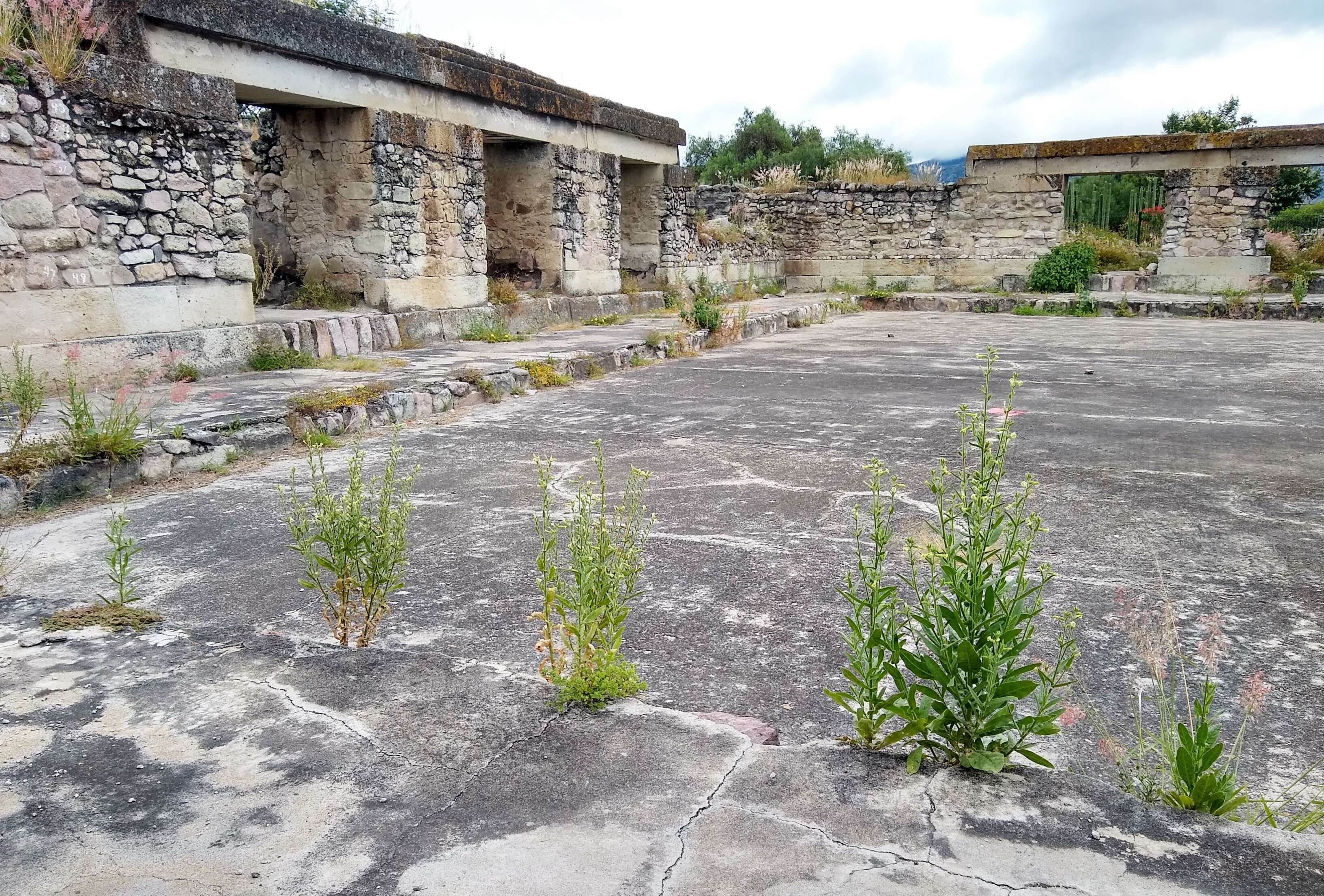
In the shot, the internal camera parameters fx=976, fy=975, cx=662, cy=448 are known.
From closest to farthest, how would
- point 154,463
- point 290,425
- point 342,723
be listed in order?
point 342,723, point 154,463, point 290,425

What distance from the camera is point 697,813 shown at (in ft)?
5.92

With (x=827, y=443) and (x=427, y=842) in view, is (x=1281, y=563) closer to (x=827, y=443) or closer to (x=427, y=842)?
(x=827, y=443)

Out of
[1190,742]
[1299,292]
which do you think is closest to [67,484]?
[1190,742]

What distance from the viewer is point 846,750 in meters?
2.08

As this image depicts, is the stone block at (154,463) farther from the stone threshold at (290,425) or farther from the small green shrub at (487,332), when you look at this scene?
the small green shrub at (487,332)

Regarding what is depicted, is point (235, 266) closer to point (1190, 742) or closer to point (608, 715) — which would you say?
point (608, 715)

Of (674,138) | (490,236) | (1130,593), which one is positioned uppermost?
(674,138)

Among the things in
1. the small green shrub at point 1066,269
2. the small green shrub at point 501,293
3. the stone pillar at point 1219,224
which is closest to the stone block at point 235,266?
the small green shrub at point 501,293

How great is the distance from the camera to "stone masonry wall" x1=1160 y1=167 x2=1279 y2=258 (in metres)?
15.8

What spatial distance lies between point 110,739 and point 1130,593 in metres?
2.98

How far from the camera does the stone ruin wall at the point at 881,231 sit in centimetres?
1736

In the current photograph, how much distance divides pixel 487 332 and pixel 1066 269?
1117cm

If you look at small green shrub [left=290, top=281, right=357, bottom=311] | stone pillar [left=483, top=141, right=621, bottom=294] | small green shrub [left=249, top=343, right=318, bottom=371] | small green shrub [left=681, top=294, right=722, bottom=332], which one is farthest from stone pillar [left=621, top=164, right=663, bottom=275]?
small green shrub [left=249, top=343, right=318, bottom=371]

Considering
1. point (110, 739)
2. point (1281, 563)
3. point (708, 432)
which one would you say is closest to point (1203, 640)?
point (1281, 563)
